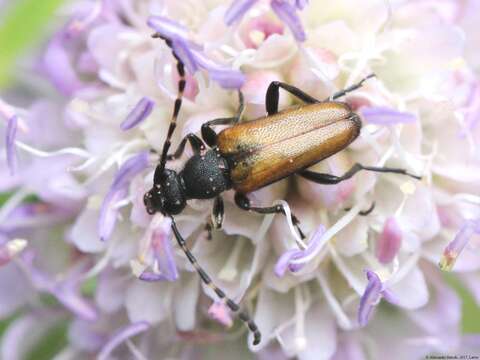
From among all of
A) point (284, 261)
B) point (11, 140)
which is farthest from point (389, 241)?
point (11, 140)

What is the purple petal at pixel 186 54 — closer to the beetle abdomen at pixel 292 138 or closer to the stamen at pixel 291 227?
the beetle abdomen at pixel 292 138

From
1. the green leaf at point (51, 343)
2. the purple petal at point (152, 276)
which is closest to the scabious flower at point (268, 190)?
the purple petal at point (152, 276)

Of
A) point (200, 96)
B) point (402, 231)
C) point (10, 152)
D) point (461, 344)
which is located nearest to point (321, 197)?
point (402, 231)

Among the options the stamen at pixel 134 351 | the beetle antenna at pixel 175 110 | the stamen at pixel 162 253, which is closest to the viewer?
the stamen at pixel 162 253

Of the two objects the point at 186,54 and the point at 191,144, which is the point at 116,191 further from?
the point at 186,54

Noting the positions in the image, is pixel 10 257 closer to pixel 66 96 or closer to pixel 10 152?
pixel 10 152

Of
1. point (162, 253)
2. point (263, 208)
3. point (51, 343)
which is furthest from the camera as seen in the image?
point (51, 343)

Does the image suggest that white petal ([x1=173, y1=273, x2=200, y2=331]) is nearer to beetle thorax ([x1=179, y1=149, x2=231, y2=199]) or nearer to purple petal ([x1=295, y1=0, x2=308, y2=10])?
beetle thorax ([x1=179, y1=149, x2=231, y2=199])
